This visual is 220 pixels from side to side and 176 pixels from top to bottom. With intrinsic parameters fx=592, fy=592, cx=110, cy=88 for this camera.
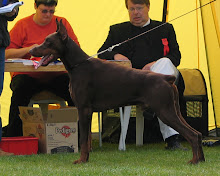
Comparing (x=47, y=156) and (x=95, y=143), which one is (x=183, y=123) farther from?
(x=95, y=143)

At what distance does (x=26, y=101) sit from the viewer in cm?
534

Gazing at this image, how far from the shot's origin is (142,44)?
549 cm

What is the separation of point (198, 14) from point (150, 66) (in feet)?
5.47

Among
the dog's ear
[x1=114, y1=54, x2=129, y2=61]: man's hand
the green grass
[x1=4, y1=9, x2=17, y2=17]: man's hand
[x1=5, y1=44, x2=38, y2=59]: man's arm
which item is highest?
[x1=4, y1=9, x2=17, y2=17]: man's hand

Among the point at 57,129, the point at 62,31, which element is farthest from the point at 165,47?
the point at 62,31

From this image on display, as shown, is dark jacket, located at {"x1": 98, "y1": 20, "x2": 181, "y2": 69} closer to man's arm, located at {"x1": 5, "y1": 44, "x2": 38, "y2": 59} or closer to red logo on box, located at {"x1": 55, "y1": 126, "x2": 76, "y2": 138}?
man's arm, located at {"x1": 5, "y1": 44, "x2": 38, "y2": 59}

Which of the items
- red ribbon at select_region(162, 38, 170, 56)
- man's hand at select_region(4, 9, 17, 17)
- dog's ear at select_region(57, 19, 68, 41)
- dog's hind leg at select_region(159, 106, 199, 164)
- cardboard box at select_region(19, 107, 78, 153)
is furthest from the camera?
red ribbon at select_region(162, 38, 170, 56)

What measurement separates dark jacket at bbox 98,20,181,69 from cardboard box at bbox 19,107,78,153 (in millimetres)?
810

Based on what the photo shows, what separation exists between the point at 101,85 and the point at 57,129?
84 centimetres

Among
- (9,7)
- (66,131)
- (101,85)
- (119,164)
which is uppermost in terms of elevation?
(9,7)

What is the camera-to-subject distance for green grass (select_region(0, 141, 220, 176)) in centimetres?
360

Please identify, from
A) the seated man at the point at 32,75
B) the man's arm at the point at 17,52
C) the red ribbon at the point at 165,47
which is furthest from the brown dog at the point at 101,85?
the red ribbon at the point at 165,47

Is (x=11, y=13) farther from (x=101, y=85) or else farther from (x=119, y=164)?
(x=119, y=164)

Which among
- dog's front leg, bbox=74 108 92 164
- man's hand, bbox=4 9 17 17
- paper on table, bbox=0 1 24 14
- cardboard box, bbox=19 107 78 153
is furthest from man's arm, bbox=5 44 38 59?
dog's front leg, bbox=74 108 92 164
